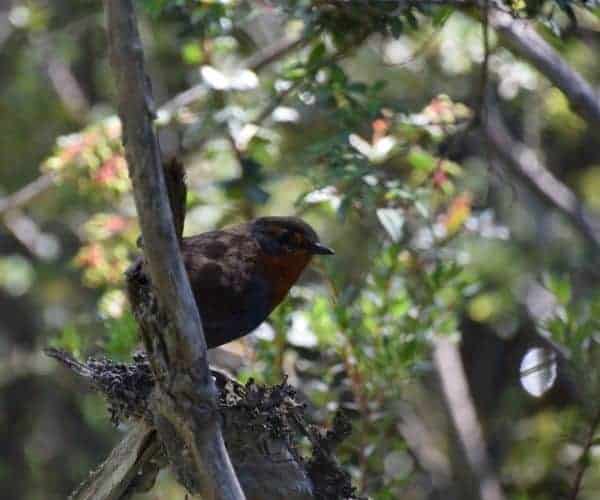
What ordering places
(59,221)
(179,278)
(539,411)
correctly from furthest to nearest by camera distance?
(59,221), (539,411), (179,278)

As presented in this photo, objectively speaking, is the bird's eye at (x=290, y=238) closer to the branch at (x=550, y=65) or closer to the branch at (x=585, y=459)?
the branch at (x=550, y=65)

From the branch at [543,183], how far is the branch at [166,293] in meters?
3.09

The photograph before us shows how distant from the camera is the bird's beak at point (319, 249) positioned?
502 centimetres

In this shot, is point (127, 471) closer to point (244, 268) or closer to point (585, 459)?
point (244, 268)

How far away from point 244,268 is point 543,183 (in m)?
2.27

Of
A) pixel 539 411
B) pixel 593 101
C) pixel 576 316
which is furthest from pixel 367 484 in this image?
pixel 539 411

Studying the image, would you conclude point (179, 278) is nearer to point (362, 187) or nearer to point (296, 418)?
point (296, 418)

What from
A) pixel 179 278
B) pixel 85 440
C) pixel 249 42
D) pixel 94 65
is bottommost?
pixel 179 278

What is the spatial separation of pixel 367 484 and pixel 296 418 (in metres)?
1.26

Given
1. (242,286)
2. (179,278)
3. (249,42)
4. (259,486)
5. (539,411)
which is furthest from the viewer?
(539,411)

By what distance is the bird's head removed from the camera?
5.02 meters

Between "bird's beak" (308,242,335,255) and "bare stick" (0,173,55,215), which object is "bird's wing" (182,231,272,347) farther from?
"bare stick" (0,173,55,215)

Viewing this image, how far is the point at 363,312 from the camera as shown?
5332 mm

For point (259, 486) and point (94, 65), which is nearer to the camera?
point (259, 486)
